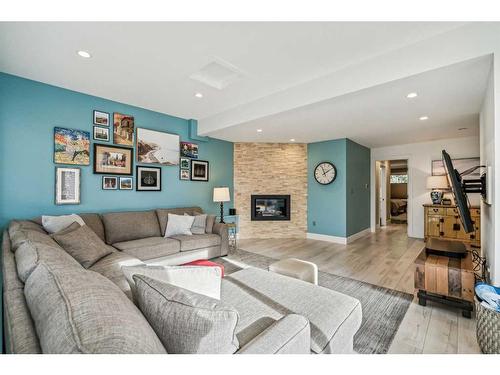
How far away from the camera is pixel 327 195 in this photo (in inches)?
207

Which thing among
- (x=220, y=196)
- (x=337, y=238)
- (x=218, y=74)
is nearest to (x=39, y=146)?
(x=218, y=74)

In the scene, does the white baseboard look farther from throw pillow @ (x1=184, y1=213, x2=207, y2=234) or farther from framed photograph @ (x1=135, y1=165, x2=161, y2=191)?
framed photograph @ (x1=135, y1=165, x2=161, y2=191)

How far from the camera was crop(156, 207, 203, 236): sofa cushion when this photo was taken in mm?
3641

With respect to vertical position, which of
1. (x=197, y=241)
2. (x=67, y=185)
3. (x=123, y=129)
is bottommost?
(x=197, y=241)

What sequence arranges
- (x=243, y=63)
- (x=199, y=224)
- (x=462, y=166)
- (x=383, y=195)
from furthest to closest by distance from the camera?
(x=383, y=195) → (x=462, y=166) → (x=199, y=224) → (x=243, y=63)

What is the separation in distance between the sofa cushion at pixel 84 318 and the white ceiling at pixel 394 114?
2.68 meters

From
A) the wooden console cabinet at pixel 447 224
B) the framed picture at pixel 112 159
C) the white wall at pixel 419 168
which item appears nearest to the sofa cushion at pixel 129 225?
the framed picture at pixel 112 159

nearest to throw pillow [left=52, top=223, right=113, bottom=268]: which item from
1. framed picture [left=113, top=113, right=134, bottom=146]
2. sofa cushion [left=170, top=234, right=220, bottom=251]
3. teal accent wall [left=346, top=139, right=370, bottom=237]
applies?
sofa cushion [left=170, top=234, right=220, bottom=251]

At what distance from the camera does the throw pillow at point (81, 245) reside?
2104mm

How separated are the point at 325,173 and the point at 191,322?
4977 millimetres

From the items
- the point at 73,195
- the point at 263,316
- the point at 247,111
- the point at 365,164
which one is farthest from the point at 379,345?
the point at 365,164

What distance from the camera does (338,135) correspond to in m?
4.70

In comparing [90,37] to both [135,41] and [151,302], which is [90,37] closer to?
[135,41]

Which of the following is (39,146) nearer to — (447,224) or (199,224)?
(199,224)
